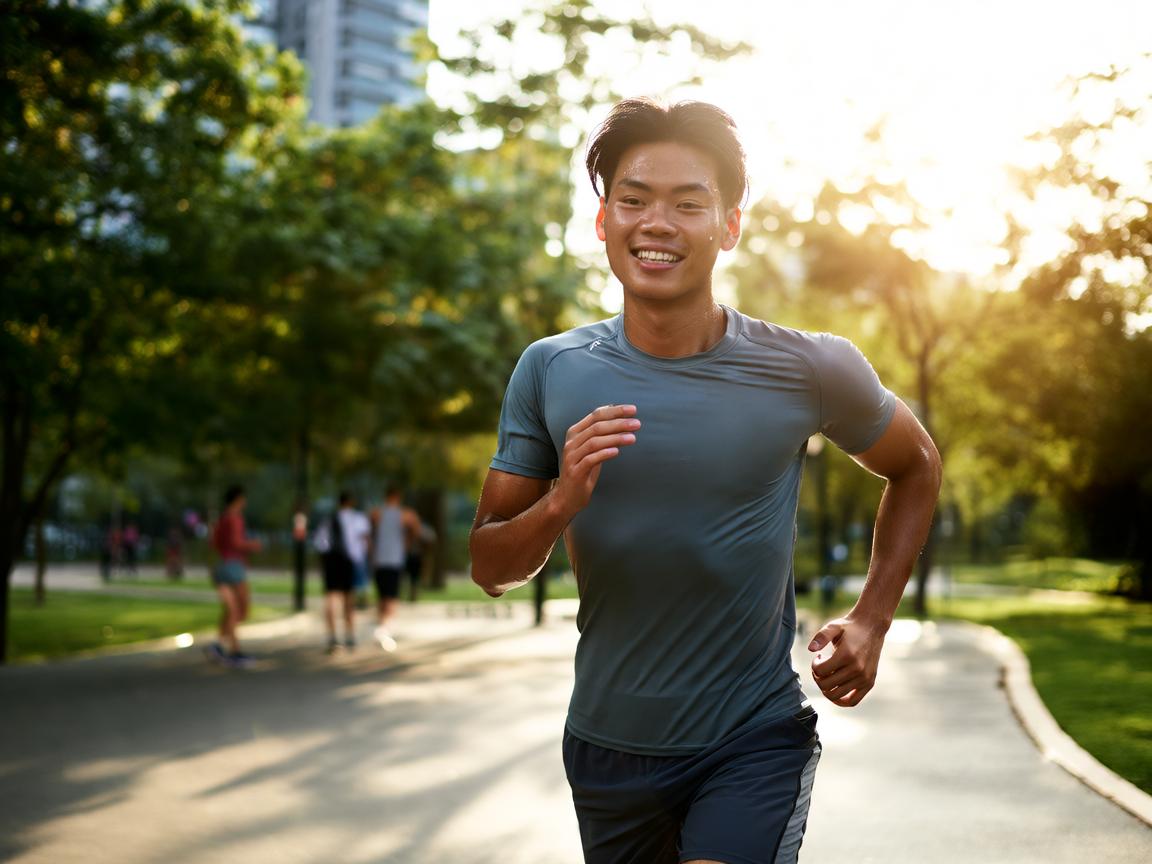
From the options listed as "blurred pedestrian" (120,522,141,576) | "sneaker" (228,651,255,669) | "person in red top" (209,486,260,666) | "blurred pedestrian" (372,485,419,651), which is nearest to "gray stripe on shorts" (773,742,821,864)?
"person in red top" (209,486,260,666)

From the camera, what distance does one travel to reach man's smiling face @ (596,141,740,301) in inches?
116

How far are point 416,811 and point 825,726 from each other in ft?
14.0

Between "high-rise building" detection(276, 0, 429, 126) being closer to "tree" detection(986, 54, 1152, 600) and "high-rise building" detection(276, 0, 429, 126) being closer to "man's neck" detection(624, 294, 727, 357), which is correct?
"tree" detection(986, 54, 1152, 600)

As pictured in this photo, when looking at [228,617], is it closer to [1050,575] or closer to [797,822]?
[797,822]

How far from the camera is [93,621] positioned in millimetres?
24172

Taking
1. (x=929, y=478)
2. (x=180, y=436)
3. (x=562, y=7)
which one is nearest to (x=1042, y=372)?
(x=562, y=7)

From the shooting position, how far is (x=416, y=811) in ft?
25.0

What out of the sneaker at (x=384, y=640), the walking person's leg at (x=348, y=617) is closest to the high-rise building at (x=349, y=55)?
the sneaker at (x=384, y=640)

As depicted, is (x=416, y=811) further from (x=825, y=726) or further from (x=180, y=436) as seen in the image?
(x=180, y=436)

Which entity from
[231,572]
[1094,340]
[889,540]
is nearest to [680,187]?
[889,540]

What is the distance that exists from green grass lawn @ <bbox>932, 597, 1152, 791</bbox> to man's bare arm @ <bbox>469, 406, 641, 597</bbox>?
247 inches

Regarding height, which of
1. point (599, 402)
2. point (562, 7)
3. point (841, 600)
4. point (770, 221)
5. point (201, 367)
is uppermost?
point (562, 7)

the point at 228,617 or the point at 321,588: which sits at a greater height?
the point at 228,617

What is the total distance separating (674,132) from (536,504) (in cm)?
85
